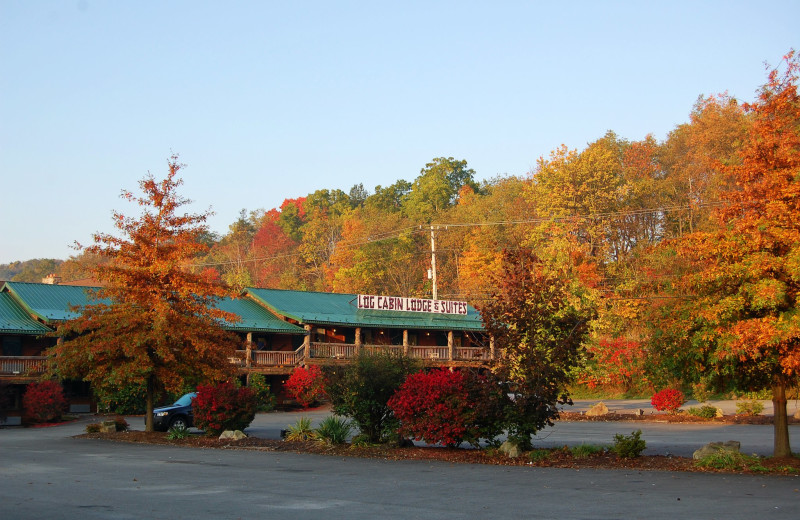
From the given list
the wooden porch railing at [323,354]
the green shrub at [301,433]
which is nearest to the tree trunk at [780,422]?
the green shrub at [301,433]

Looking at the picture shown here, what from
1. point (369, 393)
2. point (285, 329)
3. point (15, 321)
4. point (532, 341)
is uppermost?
point (15, 321)

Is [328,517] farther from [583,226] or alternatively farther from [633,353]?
[583,226]

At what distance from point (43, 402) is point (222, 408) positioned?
47.3ft

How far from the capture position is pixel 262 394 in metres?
41.6

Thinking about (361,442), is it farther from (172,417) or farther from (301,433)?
→ (172,417)

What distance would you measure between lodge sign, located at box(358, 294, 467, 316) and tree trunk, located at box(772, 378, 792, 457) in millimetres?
33285

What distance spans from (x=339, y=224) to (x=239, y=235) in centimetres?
2374

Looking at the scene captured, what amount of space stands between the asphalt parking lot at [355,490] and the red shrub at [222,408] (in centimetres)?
446

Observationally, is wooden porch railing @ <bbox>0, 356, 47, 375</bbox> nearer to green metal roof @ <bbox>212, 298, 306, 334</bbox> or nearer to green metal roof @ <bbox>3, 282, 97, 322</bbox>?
green metal roof @ <bbox>3, 282, 97, 322</bbox>

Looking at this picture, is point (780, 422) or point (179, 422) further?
point (179, 422)

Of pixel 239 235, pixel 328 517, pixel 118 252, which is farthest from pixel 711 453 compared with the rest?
pixel 239 235

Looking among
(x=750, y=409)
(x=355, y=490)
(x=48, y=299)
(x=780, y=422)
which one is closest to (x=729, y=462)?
(x=780, y=422)

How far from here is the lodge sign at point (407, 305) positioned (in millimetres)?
48438

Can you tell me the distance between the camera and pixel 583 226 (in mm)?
59750
